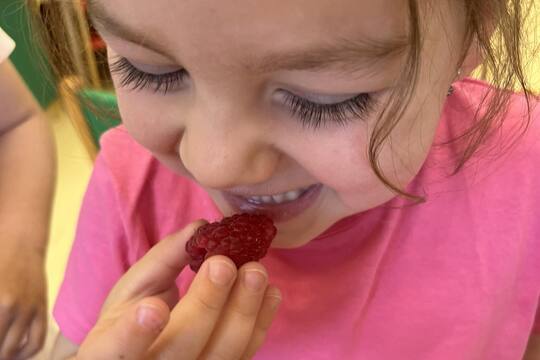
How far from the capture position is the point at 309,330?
30.1 inches

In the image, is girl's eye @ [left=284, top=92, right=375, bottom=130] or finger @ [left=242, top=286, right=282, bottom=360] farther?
finger @ [left=242, top=286, right=282, bottom=360]

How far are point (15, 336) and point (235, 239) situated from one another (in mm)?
558

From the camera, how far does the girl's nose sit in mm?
494

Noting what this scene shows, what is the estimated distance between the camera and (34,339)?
3.24ft

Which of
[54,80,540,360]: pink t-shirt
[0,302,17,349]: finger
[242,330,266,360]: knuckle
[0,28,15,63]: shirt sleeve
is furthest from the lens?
[0,28,15,63]: shirt sleeve

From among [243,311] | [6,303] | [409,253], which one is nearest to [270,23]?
[243,311]

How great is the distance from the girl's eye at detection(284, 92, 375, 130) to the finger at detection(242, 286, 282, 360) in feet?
0.61

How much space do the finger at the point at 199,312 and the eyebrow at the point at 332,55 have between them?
19cm

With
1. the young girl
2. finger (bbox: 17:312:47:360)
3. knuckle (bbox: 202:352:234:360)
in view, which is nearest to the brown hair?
the young girl

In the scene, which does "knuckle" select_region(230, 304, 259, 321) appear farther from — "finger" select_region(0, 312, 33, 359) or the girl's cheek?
"finger" select_region(0, 312, 33, 359)

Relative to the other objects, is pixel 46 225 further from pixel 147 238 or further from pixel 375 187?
pixel 375 187

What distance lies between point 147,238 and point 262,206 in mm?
A: 206

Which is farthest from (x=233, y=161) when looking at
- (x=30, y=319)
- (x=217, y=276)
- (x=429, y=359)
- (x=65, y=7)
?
(x=30, y=319)

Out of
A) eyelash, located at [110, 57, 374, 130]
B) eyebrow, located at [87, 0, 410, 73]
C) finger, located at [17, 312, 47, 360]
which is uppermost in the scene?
eyebrow, located at [87, 0, 410, 73]
